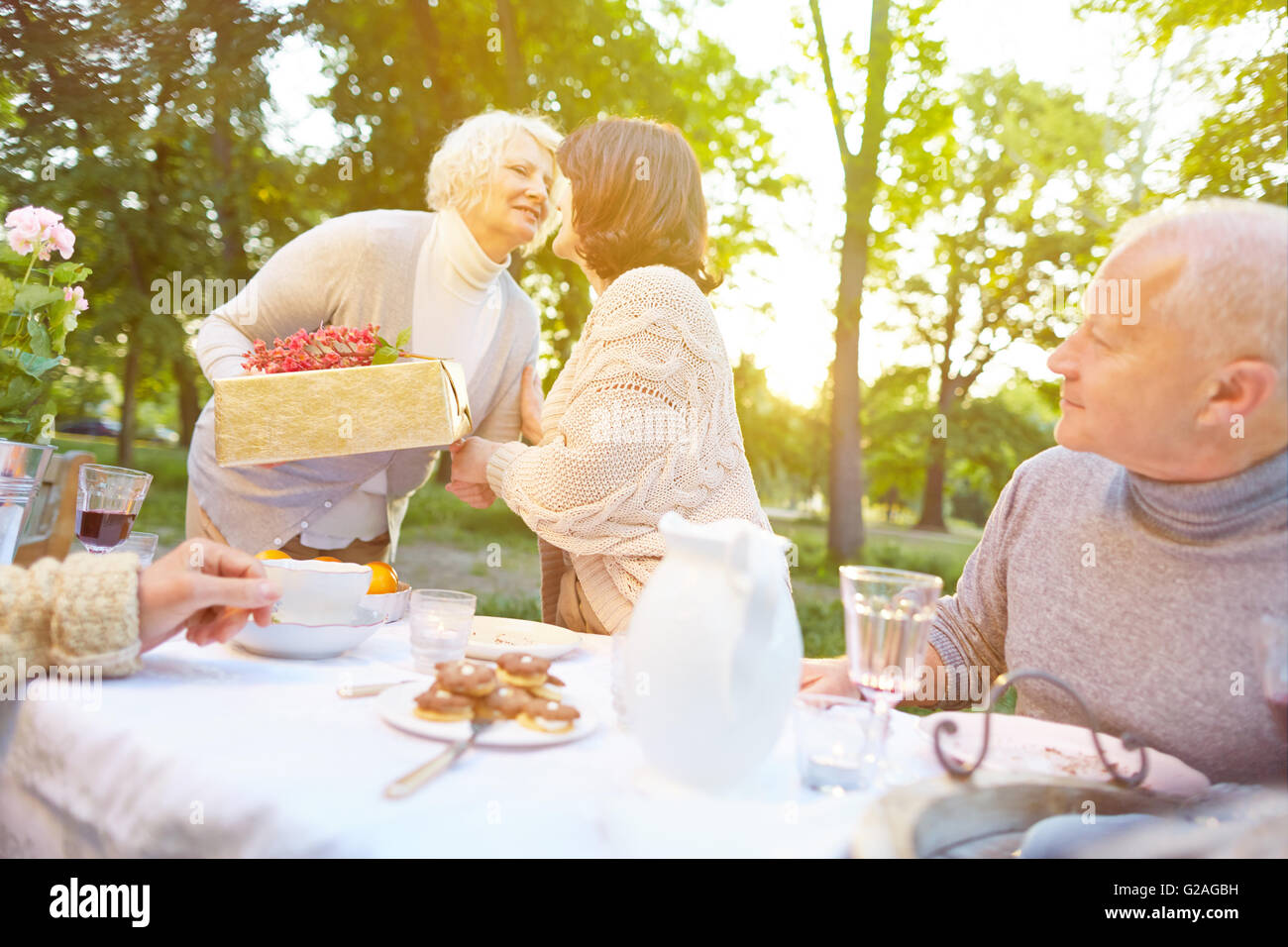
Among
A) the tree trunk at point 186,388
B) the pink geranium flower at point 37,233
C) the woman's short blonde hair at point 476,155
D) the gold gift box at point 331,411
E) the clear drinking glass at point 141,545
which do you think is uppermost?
the tree trunk at point 186,388

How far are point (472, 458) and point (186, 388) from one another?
16.5 meters

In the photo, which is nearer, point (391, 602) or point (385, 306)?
point (391, 602)

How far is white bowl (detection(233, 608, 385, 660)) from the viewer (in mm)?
1552

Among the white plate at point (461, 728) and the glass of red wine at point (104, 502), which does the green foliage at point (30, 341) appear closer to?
the glass of red wine at point (104, 502)

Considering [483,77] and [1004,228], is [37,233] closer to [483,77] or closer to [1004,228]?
[483,77]

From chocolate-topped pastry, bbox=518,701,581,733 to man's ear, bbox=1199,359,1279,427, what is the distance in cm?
113

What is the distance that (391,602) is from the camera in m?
2.01

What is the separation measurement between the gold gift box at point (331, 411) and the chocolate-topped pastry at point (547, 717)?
1.03 meters

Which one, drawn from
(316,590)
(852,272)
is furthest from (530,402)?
(852,272)

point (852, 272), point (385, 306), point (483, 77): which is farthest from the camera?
point (483, 77)

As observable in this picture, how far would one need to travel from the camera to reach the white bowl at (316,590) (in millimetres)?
1631

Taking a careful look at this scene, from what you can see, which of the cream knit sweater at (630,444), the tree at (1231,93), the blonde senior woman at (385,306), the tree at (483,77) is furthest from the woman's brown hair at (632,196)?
the tree at (483,77)

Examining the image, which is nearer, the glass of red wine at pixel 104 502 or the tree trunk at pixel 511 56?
the glass of red wine at pixel 104 502
